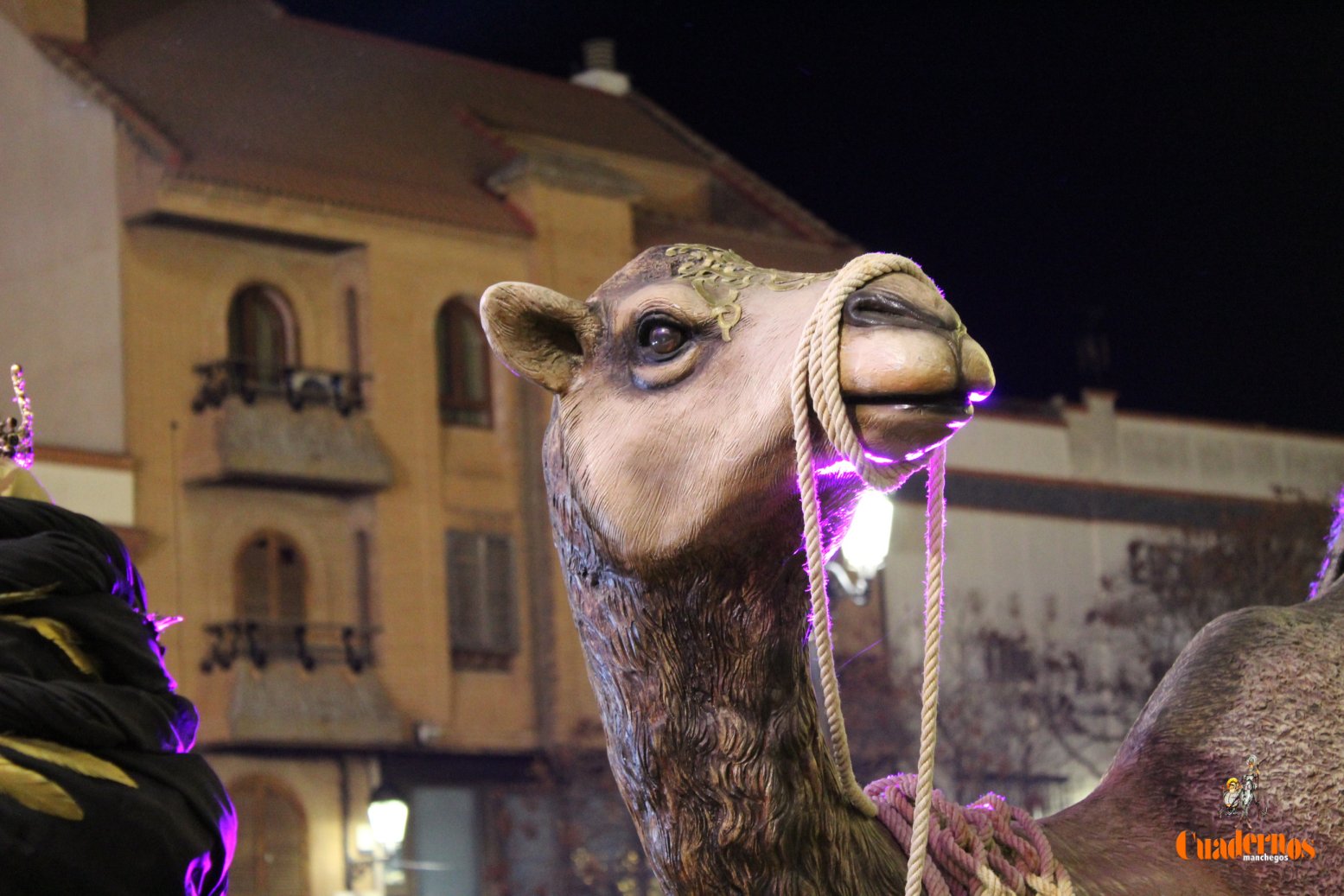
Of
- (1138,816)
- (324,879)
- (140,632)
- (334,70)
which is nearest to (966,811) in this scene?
(1138,816)

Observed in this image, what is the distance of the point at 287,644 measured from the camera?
13727 millimetres

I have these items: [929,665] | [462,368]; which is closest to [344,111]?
[462,368]

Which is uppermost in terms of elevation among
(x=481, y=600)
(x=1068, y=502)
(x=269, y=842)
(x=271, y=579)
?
(x=1068, y=502)

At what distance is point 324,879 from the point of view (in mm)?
13539

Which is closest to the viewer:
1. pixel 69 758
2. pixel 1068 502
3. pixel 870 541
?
pixel 69 758

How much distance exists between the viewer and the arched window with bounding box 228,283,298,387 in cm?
1437

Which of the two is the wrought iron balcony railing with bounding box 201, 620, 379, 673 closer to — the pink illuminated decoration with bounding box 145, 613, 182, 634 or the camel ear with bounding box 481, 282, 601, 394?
the pink illuminated decoration with bounding box 145, 613, 182, 634

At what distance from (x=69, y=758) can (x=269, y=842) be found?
38.9ft

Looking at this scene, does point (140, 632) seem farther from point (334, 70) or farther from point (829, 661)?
point (334, 70)

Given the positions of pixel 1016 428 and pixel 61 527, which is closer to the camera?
pixel 61 527

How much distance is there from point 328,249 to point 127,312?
1824 mm

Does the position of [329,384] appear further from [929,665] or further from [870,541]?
[929,665]

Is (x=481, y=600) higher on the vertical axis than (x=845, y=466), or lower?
higher

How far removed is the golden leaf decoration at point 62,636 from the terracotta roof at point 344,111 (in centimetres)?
1173
